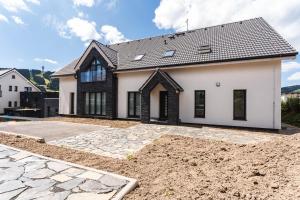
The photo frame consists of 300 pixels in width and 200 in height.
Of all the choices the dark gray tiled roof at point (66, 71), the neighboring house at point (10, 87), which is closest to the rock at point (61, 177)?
the dark gray tiled roof at point (66, 71)

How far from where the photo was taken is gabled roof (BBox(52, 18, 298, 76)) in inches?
446

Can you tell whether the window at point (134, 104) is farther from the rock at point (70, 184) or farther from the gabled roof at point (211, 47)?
the rock at point (70, 184)

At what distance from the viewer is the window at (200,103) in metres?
13.0

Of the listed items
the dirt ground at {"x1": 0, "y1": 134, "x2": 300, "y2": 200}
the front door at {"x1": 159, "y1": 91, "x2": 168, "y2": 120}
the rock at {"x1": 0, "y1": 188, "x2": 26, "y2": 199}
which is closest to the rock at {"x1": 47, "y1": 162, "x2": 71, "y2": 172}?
the dirt ground at {"x1": 0, "y1": 134, "x2": 300, "y2": 200}

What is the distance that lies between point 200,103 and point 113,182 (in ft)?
33.2

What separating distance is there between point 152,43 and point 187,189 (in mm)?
15889

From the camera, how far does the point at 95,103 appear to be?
695 inches

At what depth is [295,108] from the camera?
16391 mm

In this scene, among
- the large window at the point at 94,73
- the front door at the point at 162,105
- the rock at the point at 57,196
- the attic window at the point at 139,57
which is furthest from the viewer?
the large window at the point at 94,73

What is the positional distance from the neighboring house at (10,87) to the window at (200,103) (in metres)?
41.6

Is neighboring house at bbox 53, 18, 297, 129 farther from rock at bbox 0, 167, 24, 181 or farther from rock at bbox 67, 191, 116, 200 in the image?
rock at bbox 67, 191, 116, 200

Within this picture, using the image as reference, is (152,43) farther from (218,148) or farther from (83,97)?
(218,148)

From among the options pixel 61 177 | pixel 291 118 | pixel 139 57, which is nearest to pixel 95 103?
pixel 139 57

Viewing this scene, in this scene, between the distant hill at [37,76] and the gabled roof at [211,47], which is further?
the distant hill at [37,76]
